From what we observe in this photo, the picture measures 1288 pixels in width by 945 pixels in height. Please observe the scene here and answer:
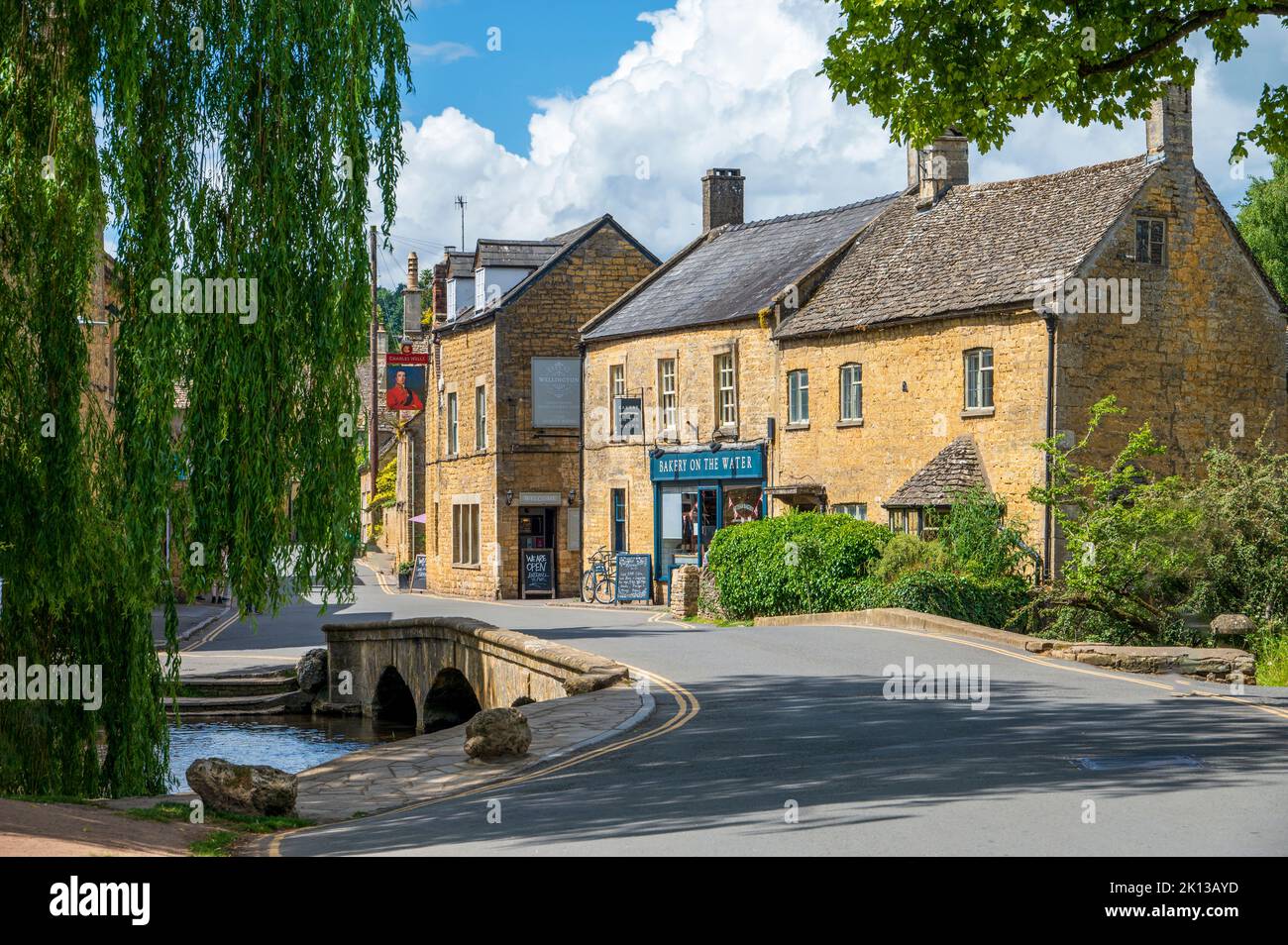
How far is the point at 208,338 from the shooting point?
1359cm

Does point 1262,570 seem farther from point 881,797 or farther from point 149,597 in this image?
point 149,597

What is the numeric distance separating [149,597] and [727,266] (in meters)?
28.7

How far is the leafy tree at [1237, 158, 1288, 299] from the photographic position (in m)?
48.7

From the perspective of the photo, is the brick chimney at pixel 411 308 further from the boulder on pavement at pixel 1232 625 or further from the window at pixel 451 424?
the boulder on pavement at pixel 1232 625

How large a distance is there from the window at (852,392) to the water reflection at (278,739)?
11807 millimetres

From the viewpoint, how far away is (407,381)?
2042 inches

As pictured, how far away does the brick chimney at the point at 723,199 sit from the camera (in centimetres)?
4519

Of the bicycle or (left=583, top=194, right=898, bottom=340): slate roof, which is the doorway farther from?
(left=583, top=194, right=898, bottom=340): slate roof

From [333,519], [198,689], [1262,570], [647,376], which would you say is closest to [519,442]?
[647,376]

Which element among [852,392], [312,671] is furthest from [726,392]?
[312,671]

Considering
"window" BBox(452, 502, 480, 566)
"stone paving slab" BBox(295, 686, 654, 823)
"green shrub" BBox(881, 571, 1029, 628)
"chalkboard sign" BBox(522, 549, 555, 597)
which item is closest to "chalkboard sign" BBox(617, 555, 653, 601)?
"chalkboard sign" BBox(522, 549, 555, 597)

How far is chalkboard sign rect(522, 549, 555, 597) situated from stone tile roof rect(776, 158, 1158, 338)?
1121 cm

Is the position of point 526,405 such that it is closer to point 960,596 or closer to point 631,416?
point 631,416

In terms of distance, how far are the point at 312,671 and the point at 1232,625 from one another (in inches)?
681
